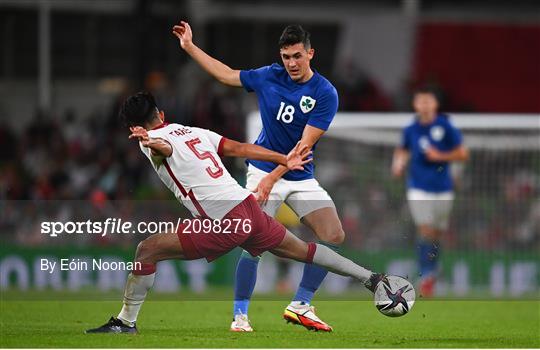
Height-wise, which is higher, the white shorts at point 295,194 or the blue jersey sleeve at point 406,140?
the white shorts at point 295,194

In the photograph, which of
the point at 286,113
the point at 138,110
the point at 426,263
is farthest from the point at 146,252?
the point at 426,263

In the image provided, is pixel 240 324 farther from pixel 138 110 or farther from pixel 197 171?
pixel 138 110

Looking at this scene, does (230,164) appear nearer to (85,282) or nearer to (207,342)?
(85,282)

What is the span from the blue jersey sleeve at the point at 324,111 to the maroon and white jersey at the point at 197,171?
1060 millimetres

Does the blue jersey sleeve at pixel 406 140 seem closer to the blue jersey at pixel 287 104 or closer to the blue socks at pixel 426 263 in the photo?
the blue socks at pixel 426 263

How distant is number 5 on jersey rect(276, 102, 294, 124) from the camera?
404 inches

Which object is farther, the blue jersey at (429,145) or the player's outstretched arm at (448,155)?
the blue jersey at (429,145)

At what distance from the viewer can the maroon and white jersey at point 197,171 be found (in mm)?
9164

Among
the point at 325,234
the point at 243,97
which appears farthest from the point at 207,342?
the point at 243,97

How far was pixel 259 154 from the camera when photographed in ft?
30.3

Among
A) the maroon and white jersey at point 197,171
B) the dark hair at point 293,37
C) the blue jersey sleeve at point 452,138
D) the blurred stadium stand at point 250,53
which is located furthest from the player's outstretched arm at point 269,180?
the blurred stadium stand at point 250,53

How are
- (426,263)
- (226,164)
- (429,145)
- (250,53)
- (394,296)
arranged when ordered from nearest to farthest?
1. (394,296)
2. (426,263)
3. (429,145)
4. (226,164)
5. (250,53)

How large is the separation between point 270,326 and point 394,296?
1.53 m

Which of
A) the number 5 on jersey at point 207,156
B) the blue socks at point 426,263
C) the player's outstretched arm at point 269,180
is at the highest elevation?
the number 5 on jersey at point 207,156
